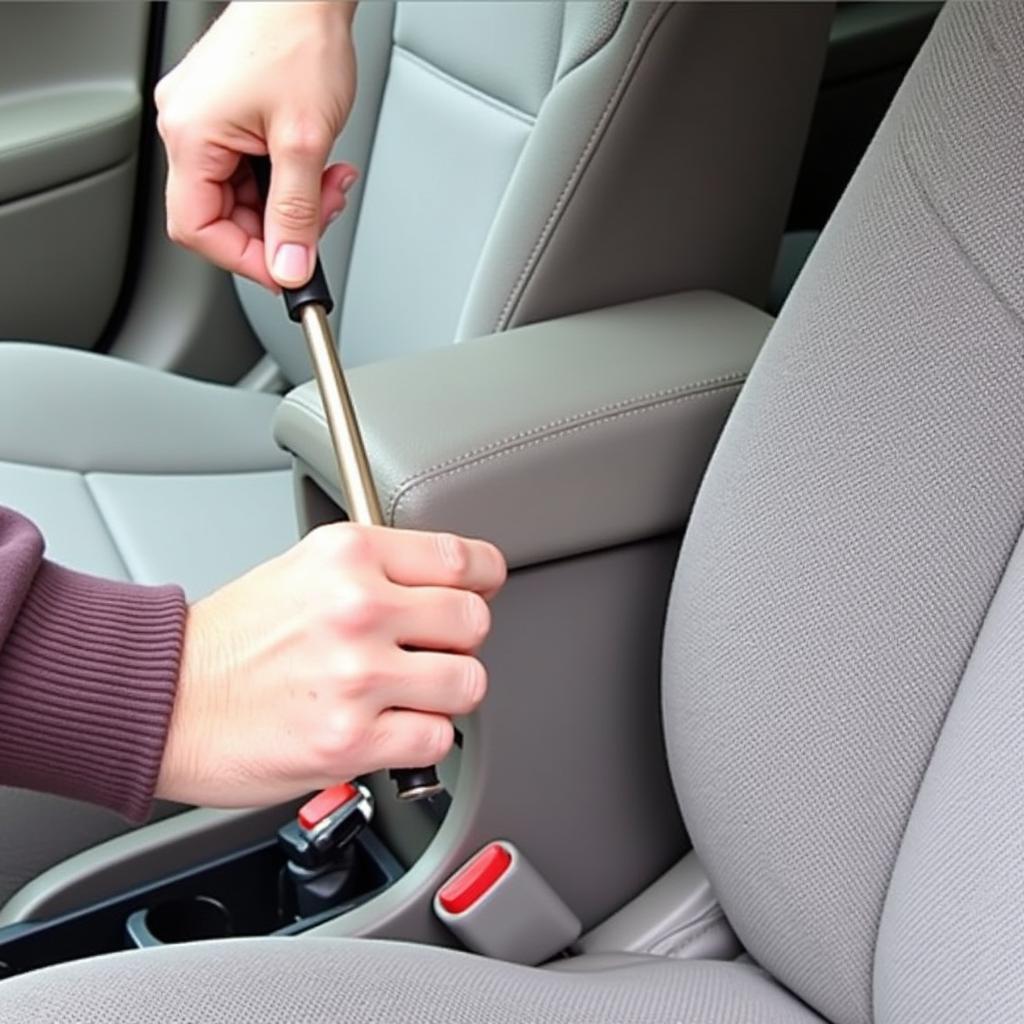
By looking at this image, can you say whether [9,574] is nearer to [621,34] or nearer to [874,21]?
[621,34]

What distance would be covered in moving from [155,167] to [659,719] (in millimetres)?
872

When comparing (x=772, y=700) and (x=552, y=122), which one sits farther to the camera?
(x=552, y=122)

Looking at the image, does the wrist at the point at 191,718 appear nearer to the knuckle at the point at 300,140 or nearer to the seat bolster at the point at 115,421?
the knuckle at the point at 300,140

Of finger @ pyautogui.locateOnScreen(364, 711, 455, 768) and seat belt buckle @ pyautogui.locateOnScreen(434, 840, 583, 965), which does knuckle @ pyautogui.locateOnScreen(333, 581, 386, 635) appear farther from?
seat belt buckle @ pyautogui.locateOnScreen(434, 840, 583, 965)

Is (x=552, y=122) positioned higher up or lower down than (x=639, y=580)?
higher up

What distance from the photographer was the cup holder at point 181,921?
958 mm

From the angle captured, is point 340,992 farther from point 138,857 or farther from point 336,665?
point 138,857

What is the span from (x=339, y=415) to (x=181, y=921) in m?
0.46

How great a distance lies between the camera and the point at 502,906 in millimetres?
914

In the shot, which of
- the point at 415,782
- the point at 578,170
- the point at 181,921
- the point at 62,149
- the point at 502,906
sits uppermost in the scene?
the point at 578,170

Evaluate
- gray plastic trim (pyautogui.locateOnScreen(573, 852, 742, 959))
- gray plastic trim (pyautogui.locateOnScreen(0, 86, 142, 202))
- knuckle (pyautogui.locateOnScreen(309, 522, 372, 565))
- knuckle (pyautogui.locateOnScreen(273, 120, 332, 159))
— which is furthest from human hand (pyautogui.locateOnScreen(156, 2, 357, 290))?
gray plastic trim (pyautogui.locateOnScreen(0, 86, 142, 202))

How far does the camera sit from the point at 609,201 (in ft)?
3.19

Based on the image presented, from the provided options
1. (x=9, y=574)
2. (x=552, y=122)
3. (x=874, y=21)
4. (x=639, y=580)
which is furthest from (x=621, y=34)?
(x=874, y=21)

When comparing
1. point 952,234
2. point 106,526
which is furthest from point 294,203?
point 106,526
